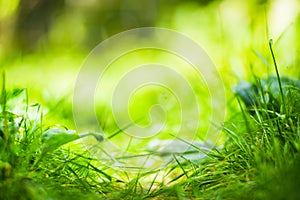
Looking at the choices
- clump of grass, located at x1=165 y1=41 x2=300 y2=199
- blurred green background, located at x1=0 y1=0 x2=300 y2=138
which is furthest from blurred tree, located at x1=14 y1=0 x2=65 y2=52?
clump of grass, located at x1=165 y1=41 x2=300 y2=199

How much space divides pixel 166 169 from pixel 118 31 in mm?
3007

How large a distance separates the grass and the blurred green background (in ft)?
1.45

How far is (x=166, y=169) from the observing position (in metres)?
1.18

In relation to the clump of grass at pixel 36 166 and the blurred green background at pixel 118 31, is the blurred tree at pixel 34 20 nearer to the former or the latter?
the blurred green background at pixel 118 31

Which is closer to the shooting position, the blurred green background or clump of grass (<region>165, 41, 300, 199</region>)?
clump of grass (<region>165, 41, 300, 199</region>)

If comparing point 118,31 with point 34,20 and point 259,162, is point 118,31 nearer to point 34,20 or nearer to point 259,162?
point 34,20

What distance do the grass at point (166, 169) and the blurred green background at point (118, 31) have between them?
17.4 inches

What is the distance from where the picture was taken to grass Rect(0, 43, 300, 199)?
2.67ft

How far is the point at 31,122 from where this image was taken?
1.06m

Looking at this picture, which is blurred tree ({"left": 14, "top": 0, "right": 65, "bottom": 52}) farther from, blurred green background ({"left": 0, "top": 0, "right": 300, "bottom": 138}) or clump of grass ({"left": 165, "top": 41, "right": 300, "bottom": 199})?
clump of grass ({"left": 165, "top": 41, "right": 300, "bottom": 199})

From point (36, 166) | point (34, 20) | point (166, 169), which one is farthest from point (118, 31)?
point (36, 166)

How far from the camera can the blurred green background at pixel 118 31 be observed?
78.6 inches

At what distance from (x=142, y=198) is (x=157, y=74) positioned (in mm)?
1758

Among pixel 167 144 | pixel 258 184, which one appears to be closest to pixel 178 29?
pixel 167 144
